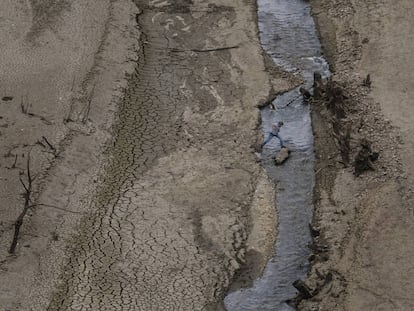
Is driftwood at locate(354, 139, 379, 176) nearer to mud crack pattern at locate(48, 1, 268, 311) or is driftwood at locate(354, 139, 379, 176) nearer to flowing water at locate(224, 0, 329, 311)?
flowing water at locate(224, 0, 329, 311)

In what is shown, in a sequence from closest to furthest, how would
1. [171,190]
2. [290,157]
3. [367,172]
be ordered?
1. [367,172]
2. [171,190]
3. [290,157]

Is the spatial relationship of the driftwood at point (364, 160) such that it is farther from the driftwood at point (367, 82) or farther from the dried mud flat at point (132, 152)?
the driftwood at point (367, 82)

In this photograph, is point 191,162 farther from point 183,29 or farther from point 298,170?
point 183,29

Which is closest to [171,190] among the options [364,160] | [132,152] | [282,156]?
[132,152]

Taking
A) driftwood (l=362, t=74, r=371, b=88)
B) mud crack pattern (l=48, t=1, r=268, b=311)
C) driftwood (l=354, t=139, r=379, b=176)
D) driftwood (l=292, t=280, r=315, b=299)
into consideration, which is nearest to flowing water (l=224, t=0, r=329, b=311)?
driftwood (l=292, t=280, r=315, b=299)

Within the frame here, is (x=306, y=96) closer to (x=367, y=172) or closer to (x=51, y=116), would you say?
(x=367, y=172)

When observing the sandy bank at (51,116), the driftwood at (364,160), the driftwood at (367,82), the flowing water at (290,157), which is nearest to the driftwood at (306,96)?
the flowing water at (290,157)
